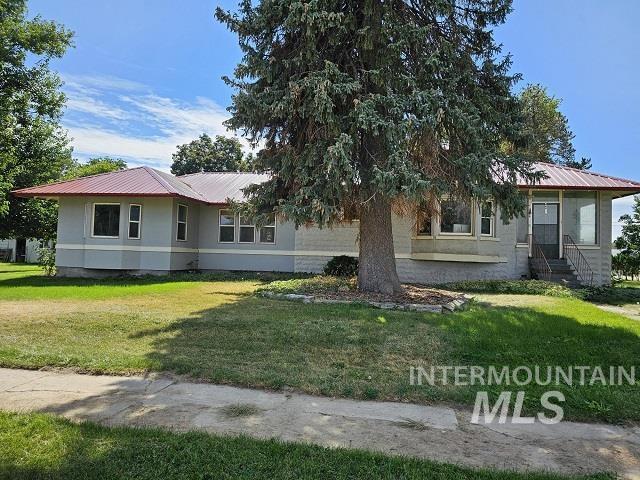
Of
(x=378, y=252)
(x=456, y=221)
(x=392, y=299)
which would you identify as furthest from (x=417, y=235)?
(x=392, y=299)

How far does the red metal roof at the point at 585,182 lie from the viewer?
1608 centimetres

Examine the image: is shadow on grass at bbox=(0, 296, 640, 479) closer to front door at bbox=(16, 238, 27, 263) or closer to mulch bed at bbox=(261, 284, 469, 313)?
mulch bed at bbox=(261, 284, 469, 313)

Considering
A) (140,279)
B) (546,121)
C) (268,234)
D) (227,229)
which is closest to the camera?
(140,279)

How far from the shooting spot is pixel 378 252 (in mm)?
11312

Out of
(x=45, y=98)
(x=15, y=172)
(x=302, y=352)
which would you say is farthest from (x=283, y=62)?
(x=45, y=98)

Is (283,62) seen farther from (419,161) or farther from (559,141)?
(559,141)

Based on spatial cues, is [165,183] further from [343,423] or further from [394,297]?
[343,423]

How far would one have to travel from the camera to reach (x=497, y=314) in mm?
8992

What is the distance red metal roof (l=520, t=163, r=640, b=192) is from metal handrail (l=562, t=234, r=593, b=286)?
206cm

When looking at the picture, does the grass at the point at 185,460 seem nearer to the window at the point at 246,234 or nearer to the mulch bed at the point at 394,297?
the mulch bed at the point at 394,297

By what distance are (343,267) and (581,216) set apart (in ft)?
32.2

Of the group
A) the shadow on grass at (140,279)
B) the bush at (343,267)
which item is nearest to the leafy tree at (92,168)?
the shadow on grass at (140,279)

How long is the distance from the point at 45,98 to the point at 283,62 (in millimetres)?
22485

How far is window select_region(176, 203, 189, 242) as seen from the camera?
18.2 meters
